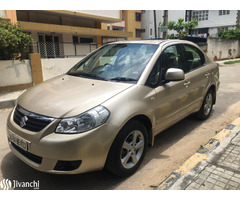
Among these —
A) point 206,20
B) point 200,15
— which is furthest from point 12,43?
point 200,15

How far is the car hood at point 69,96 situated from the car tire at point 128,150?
0.47 metres

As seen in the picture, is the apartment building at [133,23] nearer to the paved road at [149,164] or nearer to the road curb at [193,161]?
the paved road at [149,164]

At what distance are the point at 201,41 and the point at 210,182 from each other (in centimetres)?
1993

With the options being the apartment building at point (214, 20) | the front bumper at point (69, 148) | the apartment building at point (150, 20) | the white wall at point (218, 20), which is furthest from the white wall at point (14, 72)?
the apartment building at point (150, 20)

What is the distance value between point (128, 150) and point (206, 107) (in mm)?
2757

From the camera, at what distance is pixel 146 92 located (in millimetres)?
2900

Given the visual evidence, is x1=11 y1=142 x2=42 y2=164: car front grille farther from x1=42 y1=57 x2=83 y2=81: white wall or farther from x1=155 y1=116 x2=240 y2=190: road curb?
x1=42 y1=57 x2=83 y2=81: white wall

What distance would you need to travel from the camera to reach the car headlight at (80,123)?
88.7 inches

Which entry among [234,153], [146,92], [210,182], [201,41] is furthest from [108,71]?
[201,41]

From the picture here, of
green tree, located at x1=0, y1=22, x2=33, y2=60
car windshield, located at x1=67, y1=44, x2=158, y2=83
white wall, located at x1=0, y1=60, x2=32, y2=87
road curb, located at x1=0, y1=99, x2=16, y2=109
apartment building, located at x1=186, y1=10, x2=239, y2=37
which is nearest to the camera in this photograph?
car windshield, located at x1=67, y1=44, x2=158, y2=83

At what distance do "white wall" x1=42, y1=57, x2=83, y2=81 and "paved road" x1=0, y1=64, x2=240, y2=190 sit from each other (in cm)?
481

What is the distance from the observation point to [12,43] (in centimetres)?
745

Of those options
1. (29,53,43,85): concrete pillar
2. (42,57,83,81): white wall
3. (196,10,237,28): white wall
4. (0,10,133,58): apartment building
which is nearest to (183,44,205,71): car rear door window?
(29,53,43,85): concrete pillar

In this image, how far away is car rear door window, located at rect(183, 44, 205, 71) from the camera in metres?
4.06
